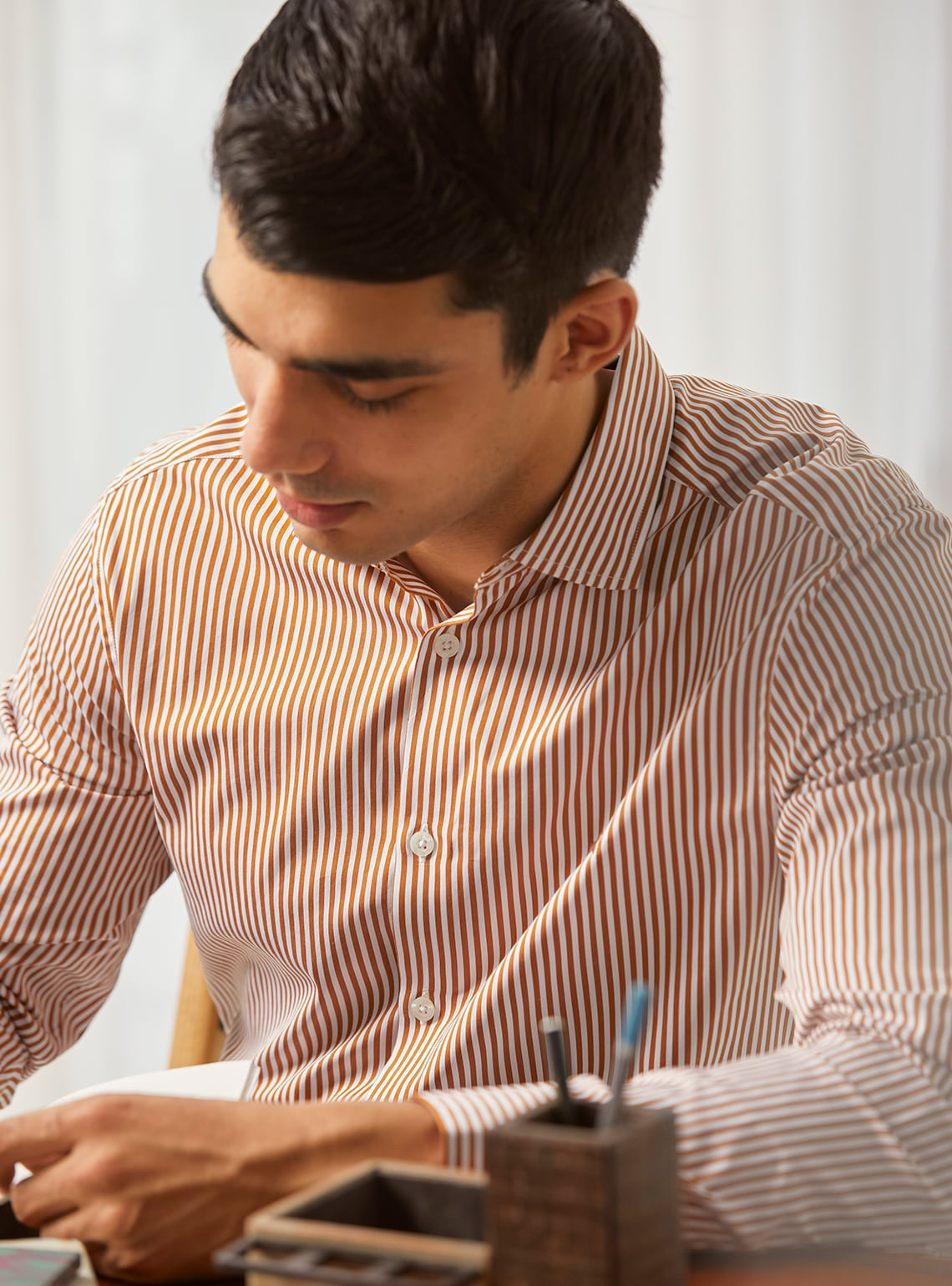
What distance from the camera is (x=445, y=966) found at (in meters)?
1.13

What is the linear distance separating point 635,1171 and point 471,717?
57 cm

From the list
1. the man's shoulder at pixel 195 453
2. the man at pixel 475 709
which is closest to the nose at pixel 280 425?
the man at pixel 475 709

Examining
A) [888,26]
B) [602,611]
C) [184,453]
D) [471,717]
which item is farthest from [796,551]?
[888,26]

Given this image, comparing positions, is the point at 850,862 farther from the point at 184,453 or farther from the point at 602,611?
the point at 184,453

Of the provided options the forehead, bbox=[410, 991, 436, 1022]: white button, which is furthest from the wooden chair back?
the forehead

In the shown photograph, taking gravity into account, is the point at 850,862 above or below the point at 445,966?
above

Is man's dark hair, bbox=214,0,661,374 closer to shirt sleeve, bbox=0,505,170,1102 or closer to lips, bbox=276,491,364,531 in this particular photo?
lips, bbox=276,491,364,531

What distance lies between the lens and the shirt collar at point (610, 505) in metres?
1.12

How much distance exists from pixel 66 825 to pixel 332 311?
55 centimetres

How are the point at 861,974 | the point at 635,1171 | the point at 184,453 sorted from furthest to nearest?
1. the point at 184,453
2. the point at 861,974
3. the point at 635,1171

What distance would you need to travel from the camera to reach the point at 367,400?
3.13ft

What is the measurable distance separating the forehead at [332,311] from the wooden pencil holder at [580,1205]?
0.50m

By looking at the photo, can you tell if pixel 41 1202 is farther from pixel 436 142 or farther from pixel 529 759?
pixel 436 142

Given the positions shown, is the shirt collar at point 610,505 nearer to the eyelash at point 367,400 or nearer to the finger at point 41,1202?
the eyelash at point 367,400
